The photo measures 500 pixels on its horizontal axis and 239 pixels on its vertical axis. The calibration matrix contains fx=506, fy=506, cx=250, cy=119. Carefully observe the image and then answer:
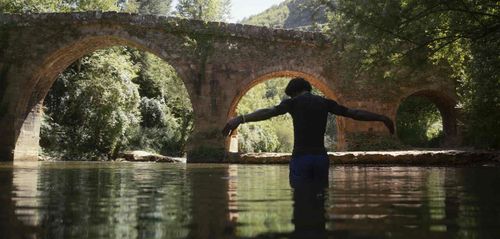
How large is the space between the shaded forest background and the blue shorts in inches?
188

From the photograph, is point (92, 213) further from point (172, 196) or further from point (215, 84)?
point (215, 84)

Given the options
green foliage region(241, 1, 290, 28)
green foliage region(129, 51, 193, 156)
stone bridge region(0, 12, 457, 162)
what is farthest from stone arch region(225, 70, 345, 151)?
green foliage region(241, 1, 290, 28)

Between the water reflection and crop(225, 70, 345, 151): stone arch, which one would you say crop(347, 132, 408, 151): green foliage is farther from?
the water reflection

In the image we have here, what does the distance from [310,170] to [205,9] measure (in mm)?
37434

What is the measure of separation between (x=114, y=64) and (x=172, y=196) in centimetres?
2030

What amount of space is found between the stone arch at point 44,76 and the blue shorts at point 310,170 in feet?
45.3

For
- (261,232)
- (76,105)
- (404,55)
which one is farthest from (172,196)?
(76,105)

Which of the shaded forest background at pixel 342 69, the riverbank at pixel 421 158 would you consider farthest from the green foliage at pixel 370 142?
the riverbank at pixel 421 158

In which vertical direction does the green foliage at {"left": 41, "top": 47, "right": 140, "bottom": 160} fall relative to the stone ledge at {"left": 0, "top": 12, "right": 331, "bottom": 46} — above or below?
below

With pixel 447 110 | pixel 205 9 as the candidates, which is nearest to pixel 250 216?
pixel 447 110

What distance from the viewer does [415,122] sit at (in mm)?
30156

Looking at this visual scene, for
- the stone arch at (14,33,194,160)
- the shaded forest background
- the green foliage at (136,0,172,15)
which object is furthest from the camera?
the green foliage at (136,0,172,15)

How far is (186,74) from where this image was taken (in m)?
18.6

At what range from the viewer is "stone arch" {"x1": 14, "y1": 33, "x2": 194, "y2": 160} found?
61.7 ft
